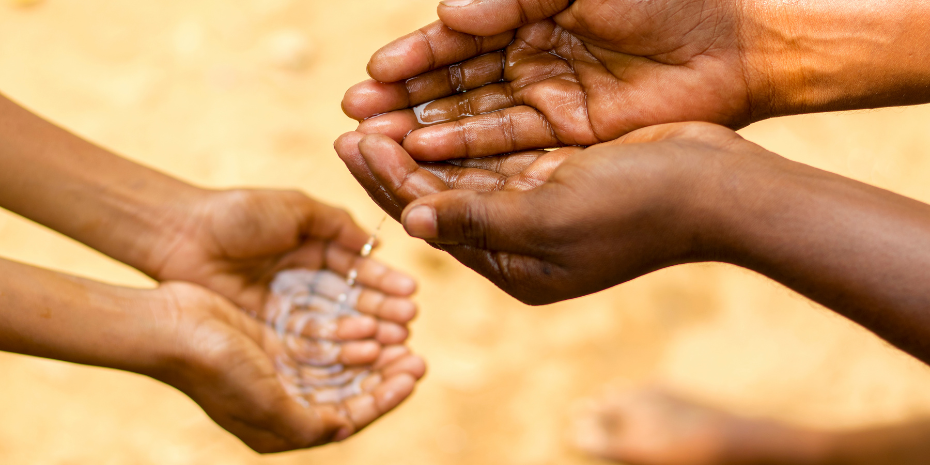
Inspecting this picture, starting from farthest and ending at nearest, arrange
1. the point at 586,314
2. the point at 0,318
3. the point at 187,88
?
the point at 187,88
the point at 586,314
the point at 0,318

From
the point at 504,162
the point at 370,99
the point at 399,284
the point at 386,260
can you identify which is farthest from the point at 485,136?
the point at 386,260

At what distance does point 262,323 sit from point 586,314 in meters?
1.40

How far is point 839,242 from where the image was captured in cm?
135

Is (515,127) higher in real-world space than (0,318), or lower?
higher

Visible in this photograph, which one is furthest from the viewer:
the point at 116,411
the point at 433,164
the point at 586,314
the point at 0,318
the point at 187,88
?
the point at 187,88

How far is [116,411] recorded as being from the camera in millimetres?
2514

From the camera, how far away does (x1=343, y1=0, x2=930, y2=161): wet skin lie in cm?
175

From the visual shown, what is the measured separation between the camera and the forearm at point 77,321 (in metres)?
1.56

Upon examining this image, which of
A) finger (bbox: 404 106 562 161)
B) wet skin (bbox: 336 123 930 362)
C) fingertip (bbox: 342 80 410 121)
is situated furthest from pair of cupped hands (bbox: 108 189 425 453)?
wet skin (bbox: 336 123 930 362)

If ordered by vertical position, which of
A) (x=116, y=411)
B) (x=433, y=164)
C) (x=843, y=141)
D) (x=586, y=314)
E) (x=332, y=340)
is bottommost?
(x=116, y=411)

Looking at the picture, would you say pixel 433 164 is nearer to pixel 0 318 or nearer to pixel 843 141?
pixel 0 318

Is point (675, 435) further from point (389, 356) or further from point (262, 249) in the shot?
point (262, 249)

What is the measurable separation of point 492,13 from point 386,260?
4.47 feet

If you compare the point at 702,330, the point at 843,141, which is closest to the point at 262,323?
the point at 702,330
